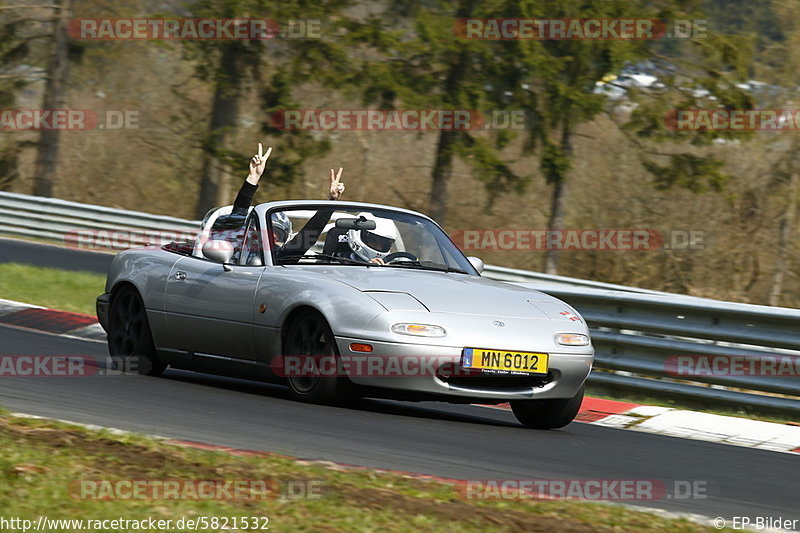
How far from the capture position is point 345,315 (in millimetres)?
7543

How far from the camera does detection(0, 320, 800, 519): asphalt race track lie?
6098mm

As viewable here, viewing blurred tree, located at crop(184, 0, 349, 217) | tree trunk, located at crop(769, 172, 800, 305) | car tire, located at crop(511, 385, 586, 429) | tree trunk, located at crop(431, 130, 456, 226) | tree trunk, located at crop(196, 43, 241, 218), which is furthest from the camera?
tree trunk, located at crop(431, 130, 456, 226)

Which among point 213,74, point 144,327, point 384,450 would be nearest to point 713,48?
point 213,74

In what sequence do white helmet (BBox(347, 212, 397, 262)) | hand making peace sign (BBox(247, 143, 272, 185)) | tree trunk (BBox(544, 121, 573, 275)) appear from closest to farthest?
white helmet (BBox(347, 212, 397, 262)) < hand making peace sign (BBox(247, 143, 272, 185)) < tree trunk (BBox(544, 121, 573, 275))

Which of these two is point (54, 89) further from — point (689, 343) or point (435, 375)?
point (435, 375)

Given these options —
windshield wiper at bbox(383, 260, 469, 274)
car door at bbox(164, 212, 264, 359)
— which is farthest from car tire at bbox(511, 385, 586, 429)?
car door at bbox(164, 212, 264, 359)

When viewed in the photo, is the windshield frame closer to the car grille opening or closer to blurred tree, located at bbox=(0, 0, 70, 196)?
the car grille opening

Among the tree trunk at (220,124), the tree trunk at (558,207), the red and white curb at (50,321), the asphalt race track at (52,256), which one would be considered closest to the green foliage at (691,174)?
the tree trunk at (558,207)

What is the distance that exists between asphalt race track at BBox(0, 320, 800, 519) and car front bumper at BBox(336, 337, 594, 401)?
24 centimetres

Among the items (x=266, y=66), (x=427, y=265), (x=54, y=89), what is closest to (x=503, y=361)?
(x=427, y=265)

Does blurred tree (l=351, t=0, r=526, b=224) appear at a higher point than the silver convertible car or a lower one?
higher

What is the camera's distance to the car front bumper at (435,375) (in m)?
7.42

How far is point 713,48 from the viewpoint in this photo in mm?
27688

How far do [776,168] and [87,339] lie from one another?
20009mm
